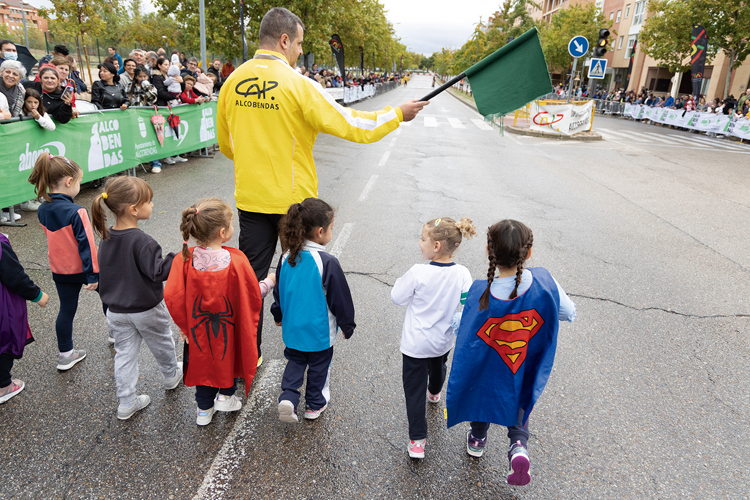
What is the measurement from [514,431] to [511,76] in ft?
6.44

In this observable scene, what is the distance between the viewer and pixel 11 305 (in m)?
2.65

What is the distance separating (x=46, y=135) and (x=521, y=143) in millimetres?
12843

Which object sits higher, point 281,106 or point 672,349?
point 281,106

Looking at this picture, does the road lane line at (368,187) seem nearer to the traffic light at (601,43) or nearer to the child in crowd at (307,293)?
the child in crowd at (307,293)

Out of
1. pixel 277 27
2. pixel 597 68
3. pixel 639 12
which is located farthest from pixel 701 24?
pixel 277 27

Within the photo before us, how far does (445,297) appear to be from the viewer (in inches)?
93.2

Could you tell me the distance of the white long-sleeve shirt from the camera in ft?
7.71

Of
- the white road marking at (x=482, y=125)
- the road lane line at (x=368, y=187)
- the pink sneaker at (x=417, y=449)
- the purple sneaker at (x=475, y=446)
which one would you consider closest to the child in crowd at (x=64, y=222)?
the pink sneaker at (x=417, y=449)

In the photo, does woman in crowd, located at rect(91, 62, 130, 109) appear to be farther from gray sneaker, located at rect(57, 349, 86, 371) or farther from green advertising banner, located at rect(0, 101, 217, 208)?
gray sneaker, located at rect(57, 349, 86, 371)

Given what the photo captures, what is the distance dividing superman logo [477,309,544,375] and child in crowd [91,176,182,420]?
1693 mm

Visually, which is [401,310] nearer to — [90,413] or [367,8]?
[90,413]

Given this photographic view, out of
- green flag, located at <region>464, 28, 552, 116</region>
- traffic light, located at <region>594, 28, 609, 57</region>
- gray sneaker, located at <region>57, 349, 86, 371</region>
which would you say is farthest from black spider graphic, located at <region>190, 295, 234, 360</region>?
traffic light, located at <region>594, 28, 609, 57</region>

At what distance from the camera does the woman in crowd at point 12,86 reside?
20.4 ft

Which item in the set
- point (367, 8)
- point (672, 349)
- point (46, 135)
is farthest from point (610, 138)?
point (367, 8)
